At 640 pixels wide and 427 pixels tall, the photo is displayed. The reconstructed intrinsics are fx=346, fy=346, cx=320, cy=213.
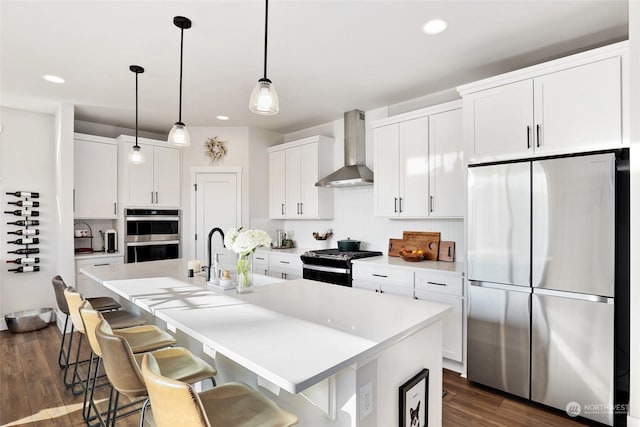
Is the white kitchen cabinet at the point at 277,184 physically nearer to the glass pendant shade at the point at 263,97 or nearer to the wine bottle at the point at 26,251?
the wine bottle at the point at 26,251

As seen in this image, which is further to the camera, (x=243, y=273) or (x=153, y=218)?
(x=153, y=218)

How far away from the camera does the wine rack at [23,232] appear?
14.3 ft

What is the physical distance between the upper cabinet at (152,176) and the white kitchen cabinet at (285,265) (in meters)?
1.73

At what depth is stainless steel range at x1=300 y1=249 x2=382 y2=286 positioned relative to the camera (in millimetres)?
3805

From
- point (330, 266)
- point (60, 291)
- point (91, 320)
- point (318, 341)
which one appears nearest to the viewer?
point (318, 341)

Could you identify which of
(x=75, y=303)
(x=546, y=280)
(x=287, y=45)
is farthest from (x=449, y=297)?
(x=75, y=303)

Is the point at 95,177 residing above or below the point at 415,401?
above

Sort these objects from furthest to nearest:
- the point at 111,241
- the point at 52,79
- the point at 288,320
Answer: the point at 111,241 → the point at 52,79 → the point at 288,320

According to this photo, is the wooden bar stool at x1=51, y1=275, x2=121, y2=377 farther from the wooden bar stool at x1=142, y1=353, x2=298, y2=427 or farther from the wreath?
the wreath

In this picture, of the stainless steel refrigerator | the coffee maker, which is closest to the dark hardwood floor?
the stainless steel refrigerator

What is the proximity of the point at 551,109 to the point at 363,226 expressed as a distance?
2474 millimetres

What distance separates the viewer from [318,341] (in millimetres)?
1343

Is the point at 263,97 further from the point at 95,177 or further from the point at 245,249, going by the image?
the point at 95,177

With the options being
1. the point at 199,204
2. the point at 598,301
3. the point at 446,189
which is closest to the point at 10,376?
the point at 199,204
